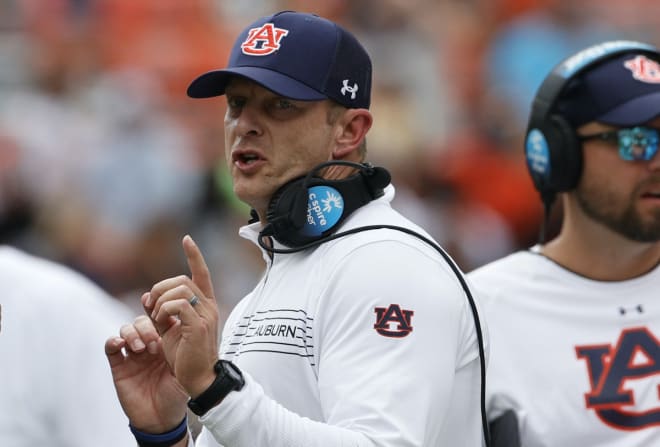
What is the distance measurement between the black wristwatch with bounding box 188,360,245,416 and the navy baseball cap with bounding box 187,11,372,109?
0.79 meters

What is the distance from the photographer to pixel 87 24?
11.7 metres

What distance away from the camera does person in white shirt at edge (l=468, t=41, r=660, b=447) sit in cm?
438

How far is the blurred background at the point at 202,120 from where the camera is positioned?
31.3ft

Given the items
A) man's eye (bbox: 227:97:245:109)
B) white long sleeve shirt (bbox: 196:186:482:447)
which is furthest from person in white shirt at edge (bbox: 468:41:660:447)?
man's eye (bbox: 227:97:245:109)

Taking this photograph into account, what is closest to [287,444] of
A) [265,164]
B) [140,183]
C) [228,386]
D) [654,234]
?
[228,386]

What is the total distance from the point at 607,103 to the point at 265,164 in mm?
1600

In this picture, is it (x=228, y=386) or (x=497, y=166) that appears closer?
(x=228, y=386)

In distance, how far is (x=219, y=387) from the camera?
10.3ft

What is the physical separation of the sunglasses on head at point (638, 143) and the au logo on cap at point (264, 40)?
155 cm

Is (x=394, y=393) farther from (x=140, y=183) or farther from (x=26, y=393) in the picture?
(x=140, y=183)

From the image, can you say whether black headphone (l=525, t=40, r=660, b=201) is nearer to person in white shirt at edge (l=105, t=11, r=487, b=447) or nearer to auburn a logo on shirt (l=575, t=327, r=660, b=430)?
auburn a logo on shirt (l=575, t=327, r=660, b=430)

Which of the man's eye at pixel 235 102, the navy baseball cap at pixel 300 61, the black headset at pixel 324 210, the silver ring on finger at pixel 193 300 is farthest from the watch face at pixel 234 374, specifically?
the man's eye at pixel 235 102

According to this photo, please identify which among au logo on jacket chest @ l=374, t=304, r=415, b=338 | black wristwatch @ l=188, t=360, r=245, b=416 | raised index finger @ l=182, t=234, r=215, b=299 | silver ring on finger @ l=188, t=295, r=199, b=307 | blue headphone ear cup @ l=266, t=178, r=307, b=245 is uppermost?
blue headphone ear cup @ l=266, t=178, r=307, b=245

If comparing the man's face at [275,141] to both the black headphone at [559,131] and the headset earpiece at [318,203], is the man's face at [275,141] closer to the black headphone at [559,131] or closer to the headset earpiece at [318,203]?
the headset earpiece at [318,203]
